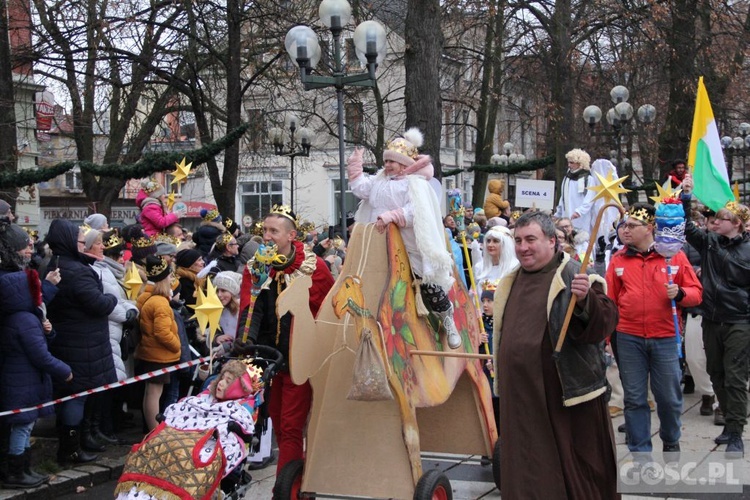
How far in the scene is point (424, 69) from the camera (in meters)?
12.0

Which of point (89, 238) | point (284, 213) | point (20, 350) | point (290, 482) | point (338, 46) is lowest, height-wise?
point (290, 482)

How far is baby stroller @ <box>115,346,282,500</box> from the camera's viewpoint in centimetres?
455

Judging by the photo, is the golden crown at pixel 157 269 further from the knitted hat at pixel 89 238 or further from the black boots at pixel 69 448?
the black boots at pixel 69 448

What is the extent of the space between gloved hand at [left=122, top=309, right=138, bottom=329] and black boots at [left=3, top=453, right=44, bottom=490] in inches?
60.4

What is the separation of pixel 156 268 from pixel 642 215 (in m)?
4.18

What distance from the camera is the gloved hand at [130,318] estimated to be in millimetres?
7625

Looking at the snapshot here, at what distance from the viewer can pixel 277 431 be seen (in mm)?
5738

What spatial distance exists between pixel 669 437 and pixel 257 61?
13.4 metres

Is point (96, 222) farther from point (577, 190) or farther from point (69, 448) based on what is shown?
point (577, 190)

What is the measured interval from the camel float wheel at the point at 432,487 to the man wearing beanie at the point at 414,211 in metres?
1.14

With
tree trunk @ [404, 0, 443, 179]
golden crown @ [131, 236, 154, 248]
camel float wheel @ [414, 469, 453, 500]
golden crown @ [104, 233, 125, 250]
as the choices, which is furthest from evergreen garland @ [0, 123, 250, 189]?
camel float wheel @ [414, 469, 453, 500]

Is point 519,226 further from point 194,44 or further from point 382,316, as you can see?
point 194,44


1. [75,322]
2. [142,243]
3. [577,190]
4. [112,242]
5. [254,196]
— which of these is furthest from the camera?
[254,196]

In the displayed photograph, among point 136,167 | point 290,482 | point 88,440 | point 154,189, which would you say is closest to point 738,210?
point 290,482
